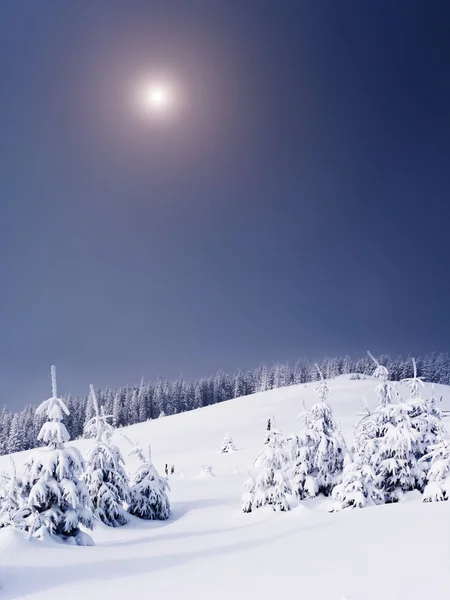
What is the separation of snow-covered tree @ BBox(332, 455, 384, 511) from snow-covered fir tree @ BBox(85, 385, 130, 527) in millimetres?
10343

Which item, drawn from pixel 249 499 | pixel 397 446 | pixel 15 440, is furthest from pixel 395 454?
pixel 15 440

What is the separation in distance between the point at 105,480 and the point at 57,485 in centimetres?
899

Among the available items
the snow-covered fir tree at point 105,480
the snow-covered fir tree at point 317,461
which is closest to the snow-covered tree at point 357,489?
the snow-covered fir tree at point 317,461

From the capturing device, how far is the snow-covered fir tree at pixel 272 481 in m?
18.4

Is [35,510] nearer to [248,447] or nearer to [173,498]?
[173,498]

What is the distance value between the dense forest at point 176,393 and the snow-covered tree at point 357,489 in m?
100

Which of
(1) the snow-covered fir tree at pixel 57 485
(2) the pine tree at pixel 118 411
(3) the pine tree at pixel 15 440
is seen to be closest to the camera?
(1) the snow-covered fir tree at pixel 57 485

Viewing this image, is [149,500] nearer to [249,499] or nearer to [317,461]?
[249,499]

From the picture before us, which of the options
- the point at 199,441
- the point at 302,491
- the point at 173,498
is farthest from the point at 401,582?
the point at 199,441

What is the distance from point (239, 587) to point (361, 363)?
166m

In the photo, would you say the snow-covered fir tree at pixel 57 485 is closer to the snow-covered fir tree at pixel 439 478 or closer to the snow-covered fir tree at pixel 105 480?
the snow-covered fir tree at pixel 105 480

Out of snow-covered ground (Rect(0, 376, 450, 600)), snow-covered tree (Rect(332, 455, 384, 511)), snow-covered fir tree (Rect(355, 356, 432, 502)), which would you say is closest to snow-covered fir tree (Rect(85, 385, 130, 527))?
snow-covered ground (Rect(0, 376, 450, 600))

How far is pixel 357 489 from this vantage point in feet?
50.9

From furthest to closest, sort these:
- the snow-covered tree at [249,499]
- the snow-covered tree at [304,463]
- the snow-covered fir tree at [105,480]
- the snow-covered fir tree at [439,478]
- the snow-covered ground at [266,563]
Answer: the snow-covered tree at [304,463]
the snow-covered tree at [249,499]
the snow-covered fir tree at [105,480]
the snow-covered fir tree at [439,478]
the snow-covered ground at [266,563]
